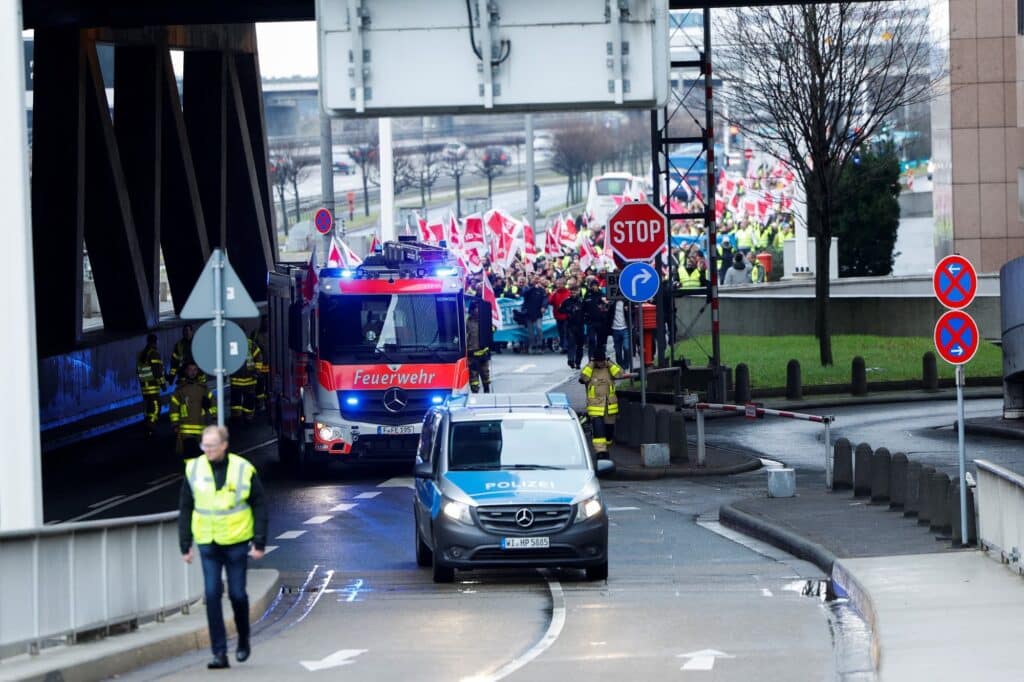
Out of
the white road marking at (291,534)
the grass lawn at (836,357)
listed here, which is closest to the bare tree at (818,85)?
the grass lawn at (836,357)

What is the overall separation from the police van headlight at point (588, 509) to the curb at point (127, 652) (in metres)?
3.07

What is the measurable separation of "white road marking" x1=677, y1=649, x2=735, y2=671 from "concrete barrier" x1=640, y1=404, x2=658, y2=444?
14927 mm

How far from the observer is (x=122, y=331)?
42094mm

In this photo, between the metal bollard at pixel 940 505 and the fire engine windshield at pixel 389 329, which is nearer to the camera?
the metal bollard at pixel 940 505

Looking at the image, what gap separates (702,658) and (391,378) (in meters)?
14.0

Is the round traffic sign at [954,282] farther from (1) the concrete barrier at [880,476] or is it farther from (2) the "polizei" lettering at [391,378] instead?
(2) the "polizei" lettering at [391,378]

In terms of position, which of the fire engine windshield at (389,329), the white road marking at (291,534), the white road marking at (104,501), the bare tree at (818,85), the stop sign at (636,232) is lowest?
the white road marking at (291,534)

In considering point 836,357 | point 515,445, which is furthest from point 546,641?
point 836,357

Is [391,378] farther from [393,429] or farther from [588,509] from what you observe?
[588,509]

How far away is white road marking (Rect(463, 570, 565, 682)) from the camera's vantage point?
41.0 ft

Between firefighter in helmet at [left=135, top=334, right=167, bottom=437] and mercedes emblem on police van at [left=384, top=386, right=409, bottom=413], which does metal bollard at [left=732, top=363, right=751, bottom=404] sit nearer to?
mercedes emblem on police van at [left=384, top=386, right=409, bottom=413]

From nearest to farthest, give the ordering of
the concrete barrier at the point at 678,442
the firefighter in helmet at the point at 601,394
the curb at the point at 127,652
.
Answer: the curb at the point at 127,652 → the firefighter in helmet at the point at 601,394 → the concrete barrier at the point at 678,442

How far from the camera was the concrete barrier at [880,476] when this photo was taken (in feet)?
72.1

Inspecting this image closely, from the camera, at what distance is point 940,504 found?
19.0 meters
